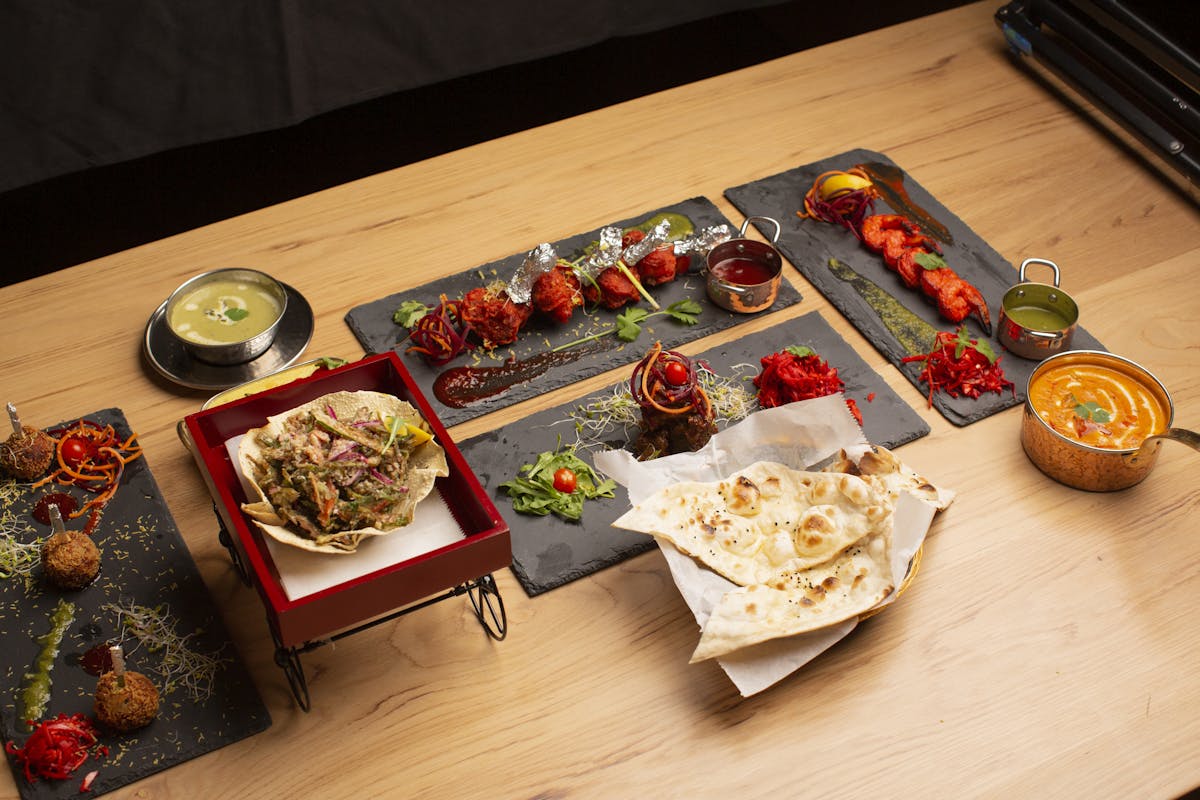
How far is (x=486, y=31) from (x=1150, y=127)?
74.5 inches

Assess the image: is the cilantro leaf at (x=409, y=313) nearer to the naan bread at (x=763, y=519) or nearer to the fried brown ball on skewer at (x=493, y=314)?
the fried brown ball on skewer at (x=493, y=314)

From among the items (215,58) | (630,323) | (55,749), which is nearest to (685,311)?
(630,323)

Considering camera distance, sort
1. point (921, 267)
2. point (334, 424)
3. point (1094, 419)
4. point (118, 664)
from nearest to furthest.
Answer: point (118, 664) → point (334, 424) → point (1094, 419) → point (921, 267)

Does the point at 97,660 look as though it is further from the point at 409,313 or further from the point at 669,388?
the point at 669,388

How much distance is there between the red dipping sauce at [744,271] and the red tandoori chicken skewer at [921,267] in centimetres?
28

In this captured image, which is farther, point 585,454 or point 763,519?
point 585,454

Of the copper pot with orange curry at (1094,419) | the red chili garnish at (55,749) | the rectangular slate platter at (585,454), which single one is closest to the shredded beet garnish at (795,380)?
the rectangular slate platter at (585,454)

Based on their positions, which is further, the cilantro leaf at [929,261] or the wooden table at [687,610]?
the cilantro leaf at [929,261]

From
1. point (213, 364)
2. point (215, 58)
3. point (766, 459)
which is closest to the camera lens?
point (766, 459)

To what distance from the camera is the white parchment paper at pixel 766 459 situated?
181 cm

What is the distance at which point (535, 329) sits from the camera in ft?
7.92

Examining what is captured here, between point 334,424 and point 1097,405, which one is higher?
point 334,424

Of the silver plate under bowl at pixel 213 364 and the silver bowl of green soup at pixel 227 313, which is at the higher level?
the silver bowl of green soup at pixel 227 313

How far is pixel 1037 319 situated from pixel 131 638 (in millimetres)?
1741
